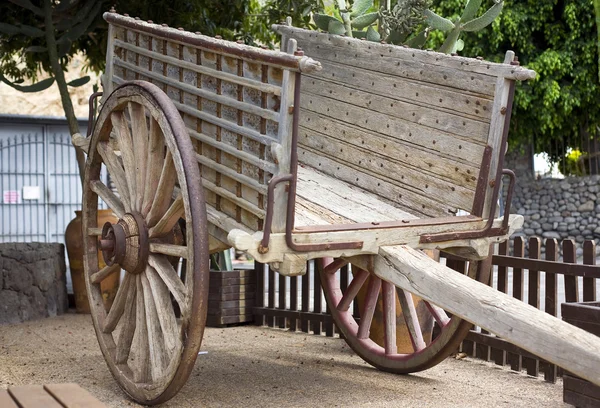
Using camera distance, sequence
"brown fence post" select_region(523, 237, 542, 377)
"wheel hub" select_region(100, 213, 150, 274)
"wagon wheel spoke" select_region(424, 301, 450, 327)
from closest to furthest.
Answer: "wheel hub" select_region(100, 213, 150, 274) < "wagon wheel spoke" select_region(424, 301, 450, 327) < "brown fence post" select_region(523, 237, 542, 377)

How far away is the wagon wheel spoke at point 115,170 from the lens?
13.2ft

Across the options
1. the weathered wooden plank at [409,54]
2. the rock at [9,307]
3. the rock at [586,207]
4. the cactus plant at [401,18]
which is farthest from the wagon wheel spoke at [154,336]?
the rock at [586,207]

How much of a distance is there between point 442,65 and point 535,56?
12.1 meters

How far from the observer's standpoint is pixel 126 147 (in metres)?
3.95

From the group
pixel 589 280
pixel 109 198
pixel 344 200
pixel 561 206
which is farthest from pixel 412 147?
pixel 561 206

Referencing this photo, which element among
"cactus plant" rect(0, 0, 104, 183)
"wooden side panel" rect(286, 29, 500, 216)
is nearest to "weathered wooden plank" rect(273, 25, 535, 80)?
"wooden side panel" rect(286, 29, 500, 216)

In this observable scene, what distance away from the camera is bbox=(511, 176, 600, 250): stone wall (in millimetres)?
15773

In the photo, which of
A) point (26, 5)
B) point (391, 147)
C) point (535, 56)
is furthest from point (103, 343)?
point (535, 56)

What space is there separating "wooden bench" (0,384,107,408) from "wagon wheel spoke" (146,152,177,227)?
4.14ft

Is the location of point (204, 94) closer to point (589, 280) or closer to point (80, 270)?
point (589, 280)

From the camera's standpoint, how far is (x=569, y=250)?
4.55m

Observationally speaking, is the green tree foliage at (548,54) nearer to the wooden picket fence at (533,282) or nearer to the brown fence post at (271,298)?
the brown fence post at (271,298)

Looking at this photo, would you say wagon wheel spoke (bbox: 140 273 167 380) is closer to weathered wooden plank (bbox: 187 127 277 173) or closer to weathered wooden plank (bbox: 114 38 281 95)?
weathered wooden plank (bbox: 187 127 277 173)

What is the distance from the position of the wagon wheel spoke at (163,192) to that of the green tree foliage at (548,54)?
11406 millimetres
